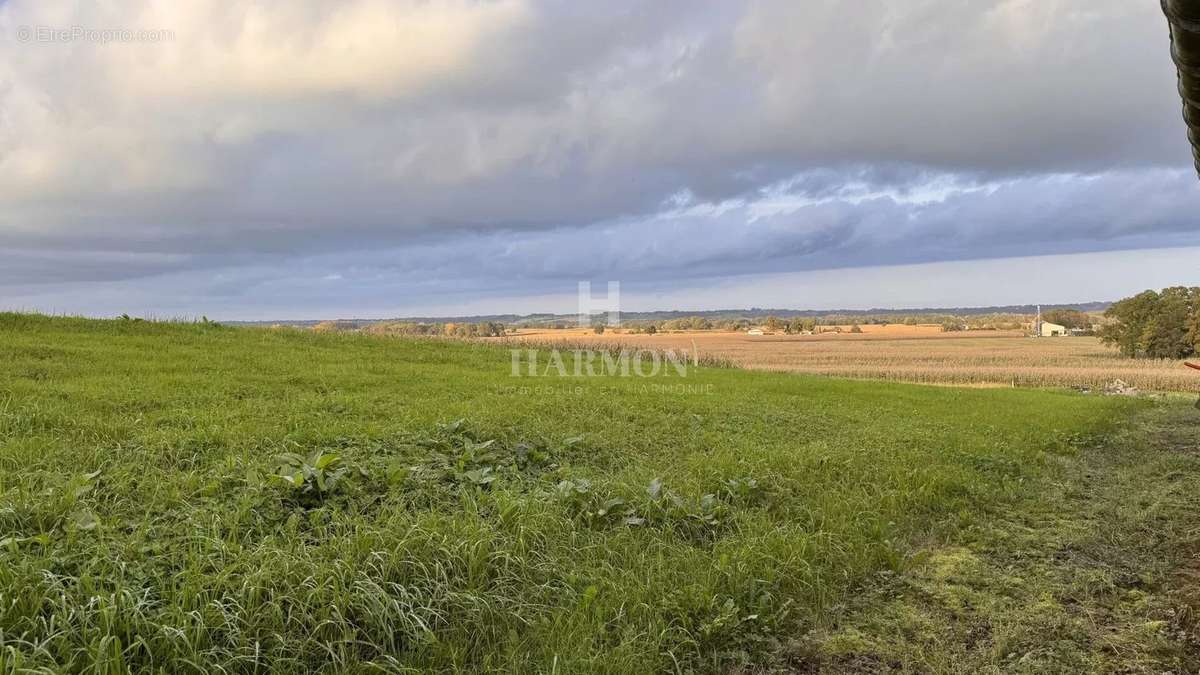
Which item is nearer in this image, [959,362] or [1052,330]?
[959,362]

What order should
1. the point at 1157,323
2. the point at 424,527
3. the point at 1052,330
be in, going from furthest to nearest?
the point at 1052,330 < the point at 1157,323 < the point at 424,527

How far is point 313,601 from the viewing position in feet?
9.73

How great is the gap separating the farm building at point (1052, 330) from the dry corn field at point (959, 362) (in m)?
9.67

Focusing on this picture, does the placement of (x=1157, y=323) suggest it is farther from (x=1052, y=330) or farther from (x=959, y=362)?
(x=1052, y=330)

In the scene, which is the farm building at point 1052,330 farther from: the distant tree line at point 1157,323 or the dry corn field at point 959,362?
the distant tree line at point 1157,323

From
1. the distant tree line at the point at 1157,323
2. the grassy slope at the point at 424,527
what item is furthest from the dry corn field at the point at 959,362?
the grassy slope at the point at 424,527

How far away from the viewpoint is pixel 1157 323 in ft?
130

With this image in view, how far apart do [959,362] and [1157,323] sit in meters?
12.3

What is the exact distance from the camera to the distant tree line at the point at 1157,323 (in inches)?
1503

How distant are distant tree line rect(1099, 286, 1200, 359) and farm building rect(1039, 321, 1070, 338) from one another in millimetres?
29267

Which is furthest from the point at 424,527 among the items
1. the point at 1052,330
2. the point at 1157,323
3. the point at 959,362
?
the point at 1052,330

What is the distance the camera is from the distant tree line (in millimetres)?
38188

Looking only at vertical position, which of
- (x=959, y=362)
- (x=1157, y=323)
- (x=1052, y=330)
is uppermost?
(x=1157, y=323)

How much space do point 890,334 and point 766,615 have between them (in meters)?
76.8
